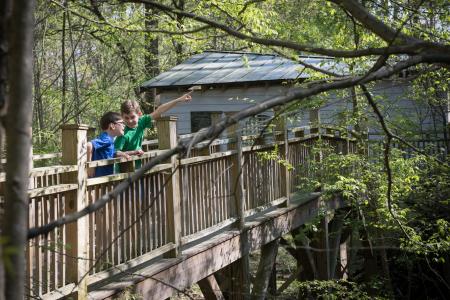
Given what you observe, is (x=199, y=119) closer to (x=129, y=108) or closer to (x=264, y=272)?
(x=264, y=272)

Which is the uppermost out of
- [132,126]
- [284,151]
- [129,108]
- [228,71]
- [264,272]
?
[228,71]

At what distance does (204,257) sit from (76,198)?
2.18 meters

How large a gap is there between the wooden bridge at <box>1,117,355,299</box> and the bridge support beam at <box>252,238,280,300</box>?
0.05 feet

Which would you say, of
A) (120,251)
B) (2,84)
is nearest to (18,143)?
(2,84)

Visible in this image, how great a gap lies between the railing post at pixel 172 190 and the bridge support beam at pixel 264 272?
2.30 meters

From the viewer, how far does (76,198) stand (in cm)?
449

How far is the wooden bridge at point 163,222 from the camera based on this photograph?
434cm

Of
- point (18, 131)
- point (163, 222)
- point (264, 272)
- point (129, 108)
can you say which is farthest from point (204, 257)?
point (18, 131)

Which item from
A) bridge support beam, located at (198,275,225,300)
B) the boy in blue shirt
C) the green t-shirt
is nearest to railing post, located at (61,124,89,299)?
the boy in blue shirt

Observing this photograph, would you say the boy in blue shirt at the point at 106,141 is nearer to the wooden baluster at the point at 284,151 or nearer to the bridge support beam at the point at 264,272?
the bridge support beam at the point at 264,272

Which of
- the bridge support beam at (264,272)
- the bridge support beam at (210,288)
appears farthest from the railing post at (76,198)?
the bridge support beam at (264,272)

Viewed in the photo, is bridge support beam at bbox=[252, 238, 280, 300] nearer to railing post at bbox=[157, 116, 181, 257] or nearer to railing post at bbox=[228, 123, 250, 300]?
railing post at bbox=[228, 123, 250, 300]

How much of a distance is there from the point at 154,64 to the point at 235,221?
51.9 ft

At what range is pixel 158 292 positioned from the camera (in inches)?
211
